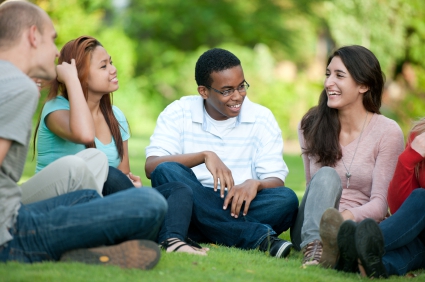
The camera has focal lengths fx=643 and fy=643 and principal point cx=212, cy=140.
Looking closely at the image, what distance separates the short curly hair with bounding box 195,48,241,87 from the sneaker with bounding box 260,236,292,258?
4.65 ft

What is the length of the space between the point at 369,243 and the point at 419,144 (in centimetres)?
89

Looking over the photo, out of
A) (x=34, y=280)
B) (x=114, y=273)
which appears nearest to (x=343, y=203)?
(x=114, y=273)

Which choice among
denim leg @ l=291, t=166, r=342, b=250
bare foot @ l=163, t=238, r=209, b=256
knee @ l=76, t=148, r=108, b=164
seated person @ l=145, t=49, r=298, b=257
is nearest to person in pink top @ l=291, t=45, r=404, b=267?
denim leg @ l=291, t=166, r=342, b=250

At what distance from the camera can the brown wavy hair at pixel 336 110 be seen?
188 inches

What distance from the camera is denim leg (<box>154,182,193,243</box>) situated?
4166mm

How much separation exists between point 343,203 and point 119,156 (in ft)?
5.52

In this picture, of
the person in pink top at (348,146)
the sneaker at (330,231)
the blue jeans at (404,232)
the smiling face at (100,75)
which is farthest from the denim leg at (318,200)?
the smiling face at (100,75)

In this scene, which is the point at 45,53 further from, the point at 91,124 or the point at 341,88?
the point at 341,88

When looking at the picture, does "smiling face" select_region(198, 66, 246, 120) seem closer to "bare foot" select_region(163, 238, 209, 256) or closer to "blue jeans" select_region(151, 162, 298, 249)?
"blue jeans" select_region(151, 162, 298, 249)

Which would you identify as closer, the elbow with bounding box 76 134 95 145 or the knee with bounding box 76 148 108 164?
the knee with bounding box 76 148 108 164

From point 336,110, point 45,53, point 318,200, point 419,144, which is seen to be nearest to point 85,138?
point 45,53

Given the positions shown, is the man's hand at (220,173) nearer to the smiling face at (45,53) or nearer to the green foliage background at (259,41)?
the smiling face at (45,53)

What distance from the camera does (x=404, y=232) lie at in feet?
12.7

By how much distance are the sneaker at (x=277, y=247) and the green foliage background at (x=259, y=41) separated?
24.8 feet
